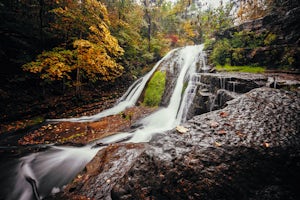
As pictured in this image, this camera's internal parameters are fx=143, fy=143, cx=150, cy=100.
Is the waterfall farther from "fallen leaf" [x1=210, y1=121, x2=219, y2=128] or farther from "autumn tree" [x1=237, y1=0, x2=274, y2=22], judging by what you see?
"autumn tree" [x1=237, y1=0, x2=274, y2=22]

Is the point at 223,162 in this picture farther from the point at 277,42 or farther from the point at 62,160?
the point at 277,42

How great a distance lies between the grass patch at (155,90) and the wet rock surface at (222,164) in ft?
22.0

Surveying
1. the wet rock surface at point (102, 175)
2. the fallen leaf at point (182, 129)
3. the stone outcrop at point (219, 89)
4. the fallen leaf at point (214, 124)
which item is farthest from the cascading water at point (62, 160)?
the fallen leaf at point (214, 124)

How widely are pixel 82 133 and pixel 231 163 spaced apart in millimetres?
5740

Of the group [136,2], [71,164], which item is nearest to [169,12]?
[136,2]

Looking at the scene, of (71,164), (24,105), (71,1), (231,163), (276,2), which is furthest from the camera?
(276,2)

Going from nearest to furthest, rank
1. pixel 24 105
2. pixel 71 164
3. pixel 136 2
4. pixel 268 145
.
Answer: pixel 268 145, pixel 71 164, pixel 24 105, pixel 136 2

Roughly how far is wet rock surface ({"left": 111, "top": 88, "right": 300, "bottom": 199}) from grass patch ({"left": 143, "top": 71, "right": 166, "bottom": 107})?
6711 millimetres

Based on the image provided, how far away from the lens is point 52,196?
10.1 ft

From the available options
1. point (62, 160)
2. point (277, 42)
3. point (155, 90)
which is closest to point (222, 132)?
point (62, 160)

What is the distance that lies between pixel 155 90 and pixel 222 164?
802cm

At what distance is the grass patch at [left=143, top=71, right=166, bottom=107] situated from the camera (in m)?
9.13

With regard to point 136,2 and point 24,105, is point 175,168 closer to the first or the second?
point 24,105

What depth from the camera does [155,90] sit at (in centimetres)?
963
